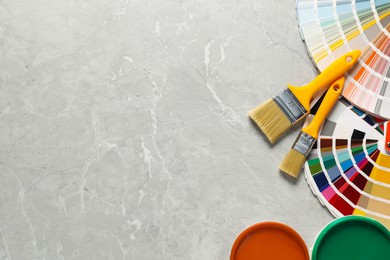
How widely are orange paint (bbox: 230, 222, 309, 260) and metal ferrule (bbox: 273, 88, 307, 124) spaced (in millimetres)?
221

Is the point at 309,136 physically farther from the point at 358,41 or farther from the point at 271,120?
the point at 358,41

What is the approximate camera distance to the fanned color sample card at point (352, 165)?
123 centimetres

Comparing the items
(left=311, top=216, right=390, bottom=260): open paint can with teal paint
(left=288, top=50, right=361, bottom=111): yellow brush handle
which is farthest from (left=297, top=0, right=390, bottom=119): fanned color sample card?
(left=311, top=216, right=390, bottom=260): open paint can with teal paint

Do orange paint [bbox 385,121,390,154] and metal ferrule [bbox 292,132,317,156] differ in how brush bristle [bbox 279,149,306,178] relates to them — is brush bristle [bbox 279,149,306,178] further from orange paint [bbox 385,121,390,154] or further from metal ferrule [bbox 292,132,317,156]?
orange paint [bbox 385,121,390,154]

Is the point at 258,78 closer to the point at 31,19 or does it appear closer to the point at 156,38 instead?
the point at 156,38

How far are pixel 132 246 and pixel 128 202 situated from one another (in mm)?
88

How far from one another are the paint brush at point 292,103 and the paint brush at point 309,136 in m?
0.02

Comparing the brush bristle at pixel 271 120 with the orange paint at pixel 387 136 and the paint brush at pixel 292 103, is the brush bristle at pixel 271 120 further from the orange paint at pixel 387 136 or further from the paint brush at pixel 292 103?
the orange paint at pixel 387 136

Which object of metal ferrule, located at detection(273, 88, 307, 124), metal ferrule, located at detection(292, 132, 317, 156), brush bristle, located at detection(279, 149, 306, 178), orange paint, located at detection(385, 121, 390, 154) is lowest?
brush bristle, located at detection(279, 149, 306, 178)

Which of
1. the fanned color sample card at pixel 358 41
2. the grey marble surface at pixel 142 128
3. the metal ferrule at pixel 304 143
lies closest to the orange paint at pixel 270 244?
the grey marble surface at pixel 142 128

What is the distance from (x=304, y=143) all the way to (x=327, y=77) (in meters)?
0.14

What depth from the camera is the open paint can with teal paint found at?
121 centimetres

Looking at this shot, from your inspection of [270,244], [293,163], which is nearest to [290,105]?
[293,163]

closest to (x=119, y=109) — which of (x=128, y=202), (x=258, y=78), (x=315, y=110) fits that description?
(x=128, y=202)
